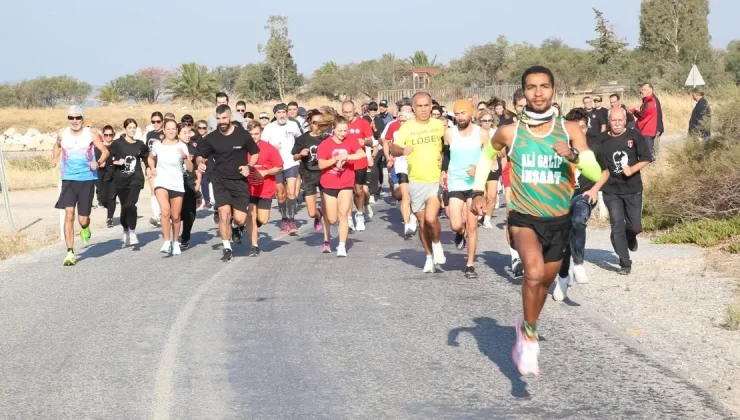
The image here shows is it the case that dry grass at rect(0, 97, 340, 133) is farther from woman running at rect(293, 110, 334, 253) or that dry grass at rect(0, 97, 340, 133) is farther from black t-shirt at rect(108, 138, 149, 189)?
woman running at rect(293, 110, 334, 253)

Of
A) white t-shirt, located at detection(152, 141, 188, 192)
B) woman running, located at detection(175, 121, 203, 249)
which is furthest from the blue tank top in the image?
woman running, located at detection(175, 121, 203, 249)

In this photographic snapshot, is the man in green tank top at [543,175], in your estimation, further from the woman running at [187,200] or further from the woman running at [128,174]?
the woman running at [128,174]

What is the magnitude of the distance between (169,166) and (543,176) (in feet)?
28.0

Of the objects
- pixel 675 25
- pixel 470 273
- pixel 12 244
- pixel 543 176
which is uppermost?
pixel 675 25

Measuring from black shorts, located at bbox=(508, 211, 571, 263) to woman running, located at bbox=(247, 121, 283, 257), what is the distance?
7.97 metres

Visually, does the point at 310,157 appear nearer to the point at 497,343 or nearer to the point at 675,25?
the point at 497,343

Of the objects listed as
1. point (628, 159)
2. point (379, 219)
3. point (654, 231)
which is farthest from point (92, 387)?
point (379, 219)

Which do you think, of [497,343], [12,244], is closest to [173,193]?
[12,244]

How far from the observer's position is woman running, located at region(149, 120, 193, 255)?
14766 millimetres

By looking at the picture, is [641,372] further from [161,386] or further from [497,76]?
[497,76]

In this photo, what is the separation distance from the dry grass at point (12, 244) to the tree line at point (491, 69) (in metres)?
45.7

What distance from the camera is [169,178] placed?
48.5ft

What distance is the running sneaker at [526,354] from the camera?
681cm

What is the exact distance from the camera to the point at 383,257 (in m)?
14.3
